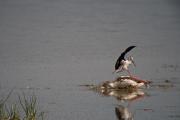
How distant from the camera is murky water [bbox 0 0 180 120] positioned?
41.4 ft

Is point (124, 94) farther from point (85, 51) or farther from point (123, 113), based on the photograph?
point (85, 51)

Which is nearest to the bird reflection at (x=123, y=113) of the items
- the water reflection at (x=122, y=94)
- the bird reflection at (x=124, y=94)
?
the water reflection at (x=122, y=94)

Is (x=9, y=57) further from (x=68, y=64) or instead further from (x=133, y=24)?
(x=133, y=24)

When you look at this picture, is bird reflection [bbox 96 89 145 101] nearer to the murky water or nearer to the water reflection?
the water reflection

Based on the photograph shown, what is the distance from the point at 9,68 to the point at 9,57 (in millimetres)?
1480

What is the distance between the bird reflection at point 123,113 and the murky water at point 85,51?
8 cm

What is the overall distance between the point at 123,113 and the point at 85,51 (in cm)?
644

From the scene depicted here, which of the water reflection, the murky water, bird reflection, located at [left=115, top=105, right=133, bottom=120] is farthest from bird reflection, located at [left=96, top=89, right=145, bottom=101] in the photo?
bird reflection, located at [left=115, top=105, right=133, bottom=120]

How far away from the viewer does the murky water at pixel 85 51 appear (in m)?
12.6

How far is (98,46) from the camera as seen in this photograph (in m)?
18.9

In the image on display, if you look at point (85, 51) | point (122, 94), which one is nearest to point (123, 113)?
point (122, 94)

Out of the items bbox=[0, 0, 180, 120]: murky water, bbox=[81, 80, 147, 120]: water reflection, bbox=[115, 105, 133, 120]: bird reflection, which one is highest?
bbox=[0, 0, 180, 120]: murky water

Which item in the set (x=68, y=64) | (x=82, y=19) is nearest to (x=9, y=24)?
(x=82, y=19)

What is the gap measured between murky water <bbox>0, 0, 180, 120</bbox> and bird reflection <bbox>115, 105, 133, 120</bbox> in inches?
3.0
